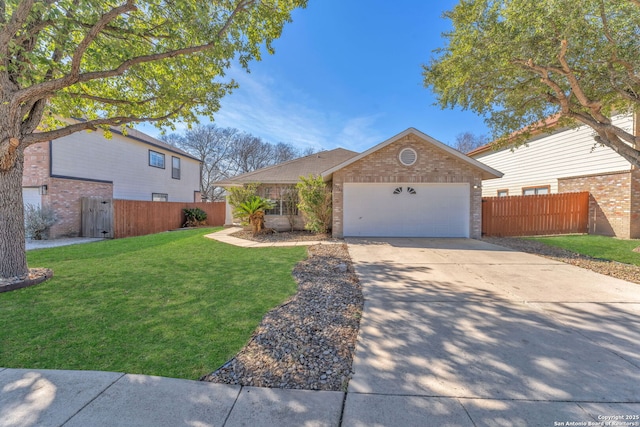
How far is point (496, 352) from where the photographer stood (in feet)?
8.86

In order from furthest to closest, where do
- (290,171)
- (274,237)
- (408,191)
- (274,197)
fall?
(290,171)
(274,197)
(274,237)
(408,191)

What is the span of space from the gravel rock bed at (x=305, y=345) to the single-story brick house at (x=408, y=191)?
245 inches

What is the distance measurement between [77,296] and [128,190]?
13.8 meters

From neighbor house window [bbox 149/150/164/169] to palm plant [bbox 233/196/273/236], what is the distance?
33.4 ft

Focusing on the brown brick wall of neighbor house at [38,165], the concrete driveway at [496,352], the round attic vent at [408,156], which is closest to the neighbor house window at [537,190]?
the round attic vent at [408,156]

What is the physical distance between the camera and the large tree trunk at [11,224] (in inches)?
186

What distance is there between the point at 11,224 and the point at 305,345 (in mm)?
6261

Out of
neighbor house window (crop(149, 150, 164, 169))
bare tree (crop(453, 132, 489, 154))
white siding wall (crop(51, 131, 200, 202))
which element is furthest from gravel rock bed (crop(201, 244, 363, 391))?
bare tree (crop(453, 132, 489, 154))

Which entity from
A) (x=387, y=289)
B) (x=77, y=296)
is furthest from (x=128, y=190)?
(x=387, y=289)

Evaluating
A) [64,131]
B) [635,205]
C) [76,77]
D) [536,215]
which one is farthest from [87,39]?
[635,205]

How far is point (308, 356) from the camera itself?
264 cm

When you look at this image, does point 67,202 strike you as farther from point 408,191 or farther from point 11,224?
point 408,191

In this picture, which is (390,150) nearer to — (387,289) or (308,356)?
(387,289)

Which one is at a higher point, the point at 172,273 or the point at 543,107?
the point at 543,107
